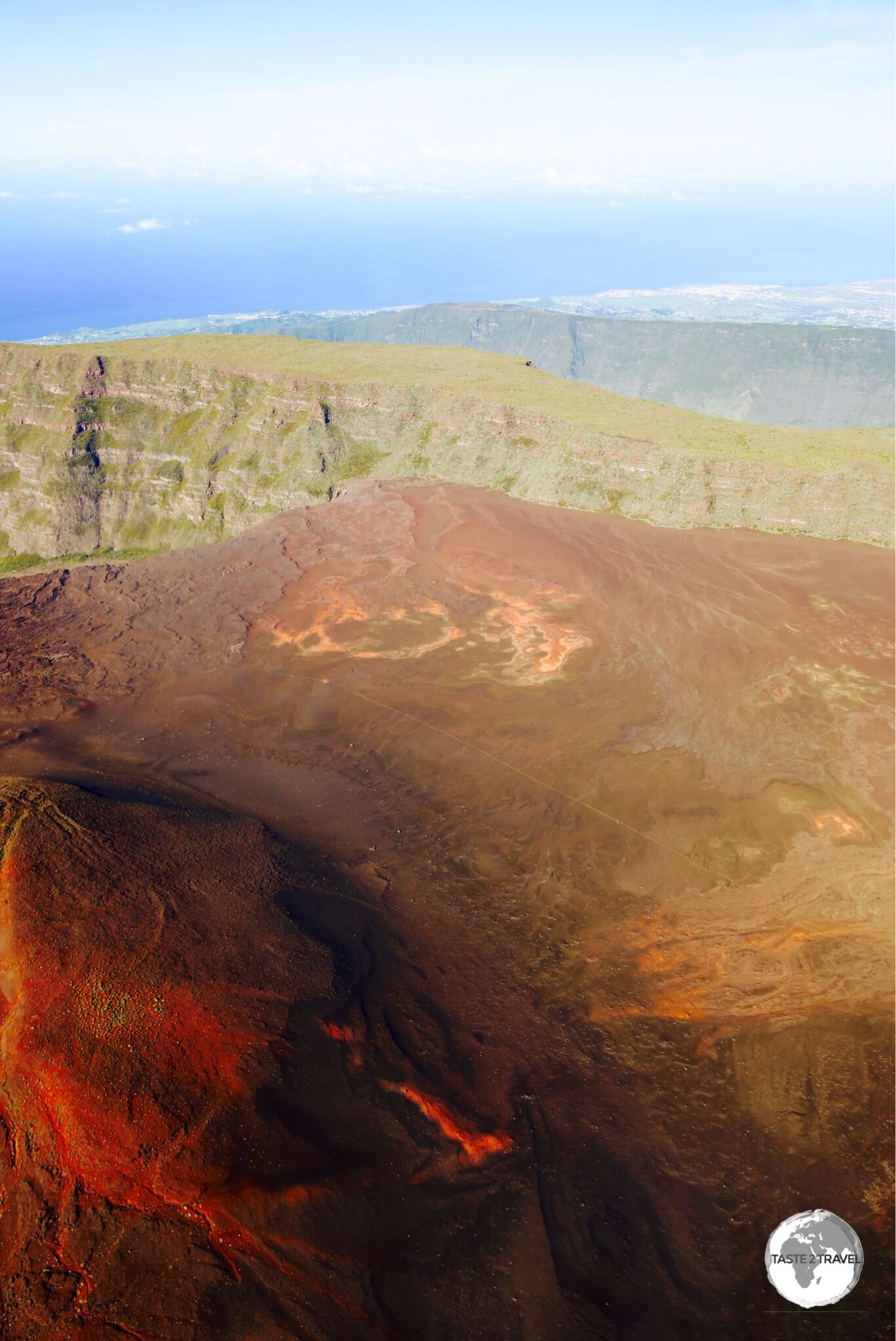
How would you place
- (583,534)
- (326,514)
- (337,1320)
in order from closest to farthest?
(337,1320), (583,534), (326,514)

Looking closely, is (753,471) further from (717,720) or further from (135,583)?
(135,583)

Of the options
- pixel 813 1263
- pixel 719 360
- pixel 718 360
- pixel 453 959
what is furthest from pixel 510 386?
pixel 718 360

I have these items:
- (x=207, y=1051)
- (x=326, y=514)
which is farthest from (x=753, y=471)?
(x=207, y=1051)

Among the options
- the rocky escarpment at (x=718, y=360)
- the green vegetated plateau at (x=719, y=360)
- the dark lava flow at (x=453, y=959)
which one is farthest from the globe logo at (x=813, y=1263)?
the green vegetated plateau at (x=719, y=360)

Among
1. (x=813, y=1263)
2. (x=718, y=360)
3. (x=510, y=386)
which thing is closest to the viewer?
(x=813, y=1263)

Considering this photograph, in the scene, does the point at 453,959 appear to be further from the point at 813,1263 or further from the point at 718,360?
the point at 718,360

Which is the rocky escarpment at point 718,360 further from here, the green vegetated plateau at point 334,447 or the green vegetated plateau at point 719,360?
the green vegetated plateau at point 334,447
